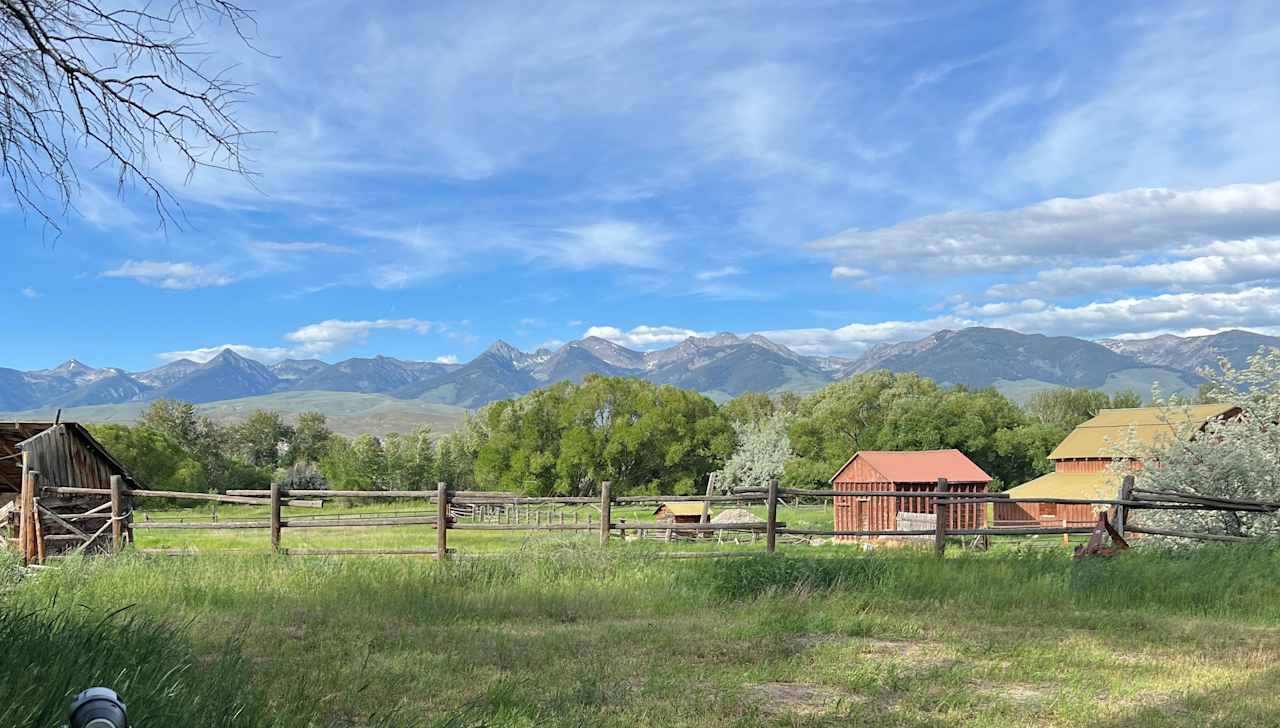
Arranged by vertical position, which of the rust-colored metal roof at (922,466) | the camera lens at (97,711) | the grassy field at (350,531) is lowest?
the grassy field at (350,531)

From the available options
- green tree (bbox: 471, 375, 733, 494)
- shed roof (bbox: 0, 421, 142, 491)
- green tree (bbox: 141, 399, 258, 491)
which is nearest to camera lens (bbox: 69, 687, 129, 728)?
shed roof (bbox: 0, 421, 142, 491)

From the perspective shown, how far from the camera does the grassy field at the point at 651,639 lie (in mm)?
5359

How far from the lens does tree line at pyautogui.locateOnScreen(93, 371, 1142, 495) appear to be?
6147 centimetres

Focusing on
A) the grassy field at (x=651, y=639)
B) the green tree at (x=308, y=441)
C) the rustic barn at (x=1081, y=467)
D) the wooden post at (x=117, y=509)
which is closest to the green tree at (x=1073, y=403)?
the rustic barn at (x=1081, y=467)

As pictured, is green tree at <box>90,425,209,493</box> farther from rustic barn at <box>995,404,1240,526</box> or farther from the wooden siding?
rustic barn at <box>995,404,1240,526</box>

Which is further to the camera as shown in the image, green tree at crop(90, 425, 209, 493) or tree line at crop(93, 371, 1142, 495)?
tree line at crop(93, 371, 1142, 495)

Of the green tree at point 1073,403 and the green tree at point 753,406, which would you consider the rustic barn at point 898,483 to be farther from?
the green tree at point 1073,403

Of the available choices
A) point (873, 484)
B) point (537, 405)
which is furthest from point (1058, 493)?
point (537, 405)

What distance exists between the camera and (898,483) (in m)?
42.4

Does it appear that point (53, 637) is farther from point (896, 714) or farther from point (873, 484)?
point (873, 484)

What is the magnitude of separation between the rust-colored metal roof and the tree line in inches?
635

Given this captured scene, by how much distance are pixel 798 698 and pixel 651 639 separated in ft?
6.84

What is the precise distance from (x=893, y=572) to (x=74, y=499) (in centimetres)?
1948

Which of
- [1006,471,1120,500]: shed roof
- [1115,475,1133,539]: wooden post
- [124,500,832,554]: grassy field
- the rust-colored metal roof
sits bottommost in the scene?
[124,500,832,554]: grassy field
